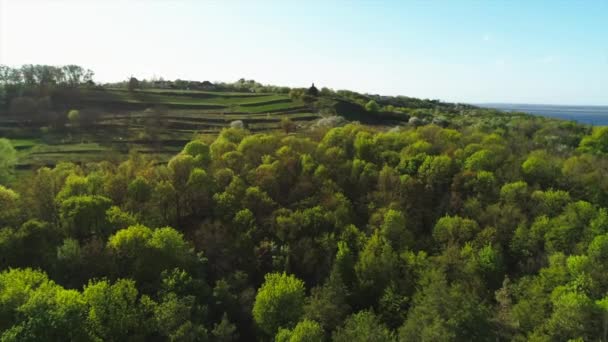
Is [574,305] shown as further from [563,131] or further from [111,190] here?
[563,131]

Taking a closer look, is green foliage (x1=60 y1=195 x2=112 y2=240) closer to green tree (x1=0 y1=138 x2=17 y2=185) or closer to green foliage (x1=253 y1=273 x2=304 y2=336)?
green tree (x1=0 y1=138 x2=17 y2=185)

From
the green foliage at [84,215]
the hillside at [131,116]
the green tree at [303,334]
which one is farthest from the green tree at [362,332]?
the hillside at [131,116]

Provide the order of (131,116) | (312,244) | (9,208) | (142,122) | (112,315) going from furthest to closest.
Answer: (131,116), (142,122), (312,244), (9,208), (112,315)

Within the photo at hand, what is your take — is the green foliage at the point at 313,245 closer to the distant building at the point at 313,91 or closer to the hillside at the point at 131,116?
the hillside at the point at 131,116

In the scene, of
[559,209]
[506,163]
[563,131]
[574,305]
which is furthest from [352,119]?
[574,305]

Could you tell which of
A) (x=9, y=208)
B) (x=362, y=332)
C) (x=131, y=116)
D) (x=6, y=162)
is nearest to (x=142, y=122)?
(x=131, y=116)

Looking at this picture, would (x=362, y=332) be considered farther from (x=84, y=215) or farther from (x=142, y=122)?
(x=142, y=122)
